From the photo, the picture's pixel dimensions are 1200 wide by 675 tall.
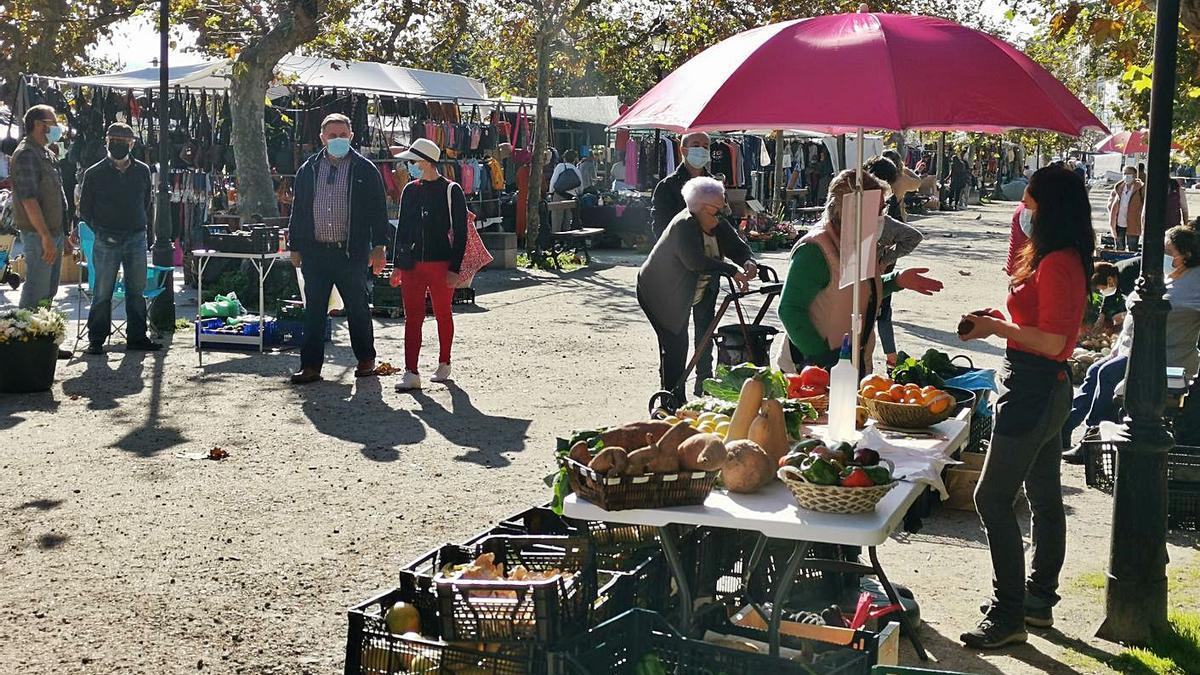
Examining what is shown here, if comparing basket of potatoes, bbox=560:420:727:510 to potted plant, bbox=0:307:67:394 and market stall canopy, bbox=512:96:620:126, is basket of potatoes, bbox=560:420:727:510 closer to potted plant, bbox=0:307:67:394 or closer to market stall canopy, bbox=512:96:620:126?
potted plant, bbox=0:307:67:394

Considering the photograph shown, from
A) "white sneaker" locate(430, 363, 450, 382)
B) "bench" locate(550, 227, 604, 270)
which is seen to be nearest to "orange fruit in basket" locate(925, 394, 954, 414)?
"white sneaker" locate(430, 363, 450, 382)

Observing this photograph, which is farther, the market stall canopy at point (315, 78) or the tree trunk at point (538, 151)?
the tree trunk at point (538, 151)

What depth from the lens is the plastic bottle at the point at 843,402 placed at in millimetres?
→ 5016

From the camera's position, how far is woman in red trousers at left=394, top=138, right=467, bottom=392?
1066 centimetres

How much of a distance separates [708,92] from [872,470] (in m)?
1.83

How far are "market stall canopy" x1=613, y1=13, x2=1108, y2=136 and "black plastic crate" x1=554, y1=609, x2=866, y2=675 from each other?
77.0 inches

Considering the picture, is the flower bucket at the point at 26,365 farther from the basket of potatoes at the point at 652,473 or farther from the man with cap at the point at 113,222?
the basket of potatoes at the point at 652,473

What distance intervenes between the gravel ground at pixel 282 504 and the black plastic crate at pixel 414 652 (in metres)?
0.91

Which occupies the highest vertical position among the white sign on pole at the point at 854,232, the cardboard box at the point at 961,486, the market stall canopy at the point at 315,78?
the market stall canopy at the point at 315,78

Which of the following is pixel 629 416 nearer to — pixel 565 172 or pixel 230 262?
pixel 230 262

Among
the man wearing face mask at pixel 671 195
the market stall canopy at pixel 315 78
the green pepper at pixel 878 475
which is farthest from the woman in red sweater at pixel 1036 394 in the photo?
the market stall canopy at pixel 315 78

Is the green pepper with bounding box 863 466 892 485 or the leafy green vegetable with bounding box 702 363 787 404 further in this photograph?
the leafy green vegetable with bounding box 702 363 787 404

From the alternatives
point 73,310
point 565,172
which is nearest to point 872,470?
point 73,310

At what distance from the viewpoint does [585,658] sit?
385 centimetres
